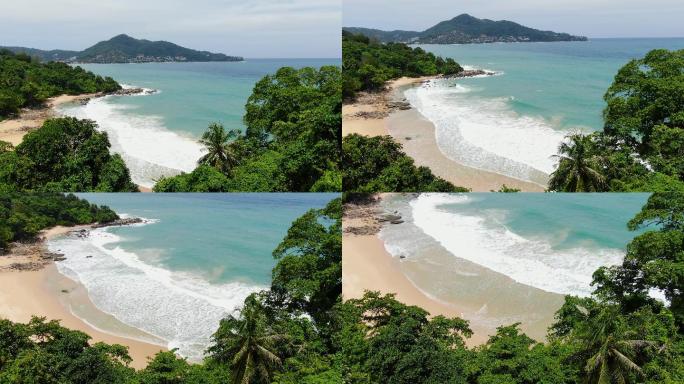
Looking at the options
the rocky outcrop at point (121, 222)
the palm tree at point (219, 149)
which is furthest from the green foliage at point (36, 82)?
the rocky outcrop at point (121, 222)

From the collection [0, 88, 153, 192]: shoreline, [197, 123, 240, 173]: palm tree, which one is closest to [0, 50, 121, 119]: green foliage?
[0, 88, 153, 192]: shoreline

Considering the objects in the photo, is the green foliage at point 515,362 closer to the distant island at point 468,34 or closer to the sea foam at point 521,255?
the sea foam at point 521,255

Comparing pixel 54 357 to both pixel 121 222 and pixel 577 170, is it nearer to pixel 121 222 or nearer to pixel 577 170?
pixel 121 222

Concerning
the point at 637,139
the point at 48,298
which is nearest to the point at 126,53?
the point at 48,298

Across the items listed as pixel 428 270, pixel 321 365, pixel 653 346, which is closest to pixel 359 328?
pixel 321 365

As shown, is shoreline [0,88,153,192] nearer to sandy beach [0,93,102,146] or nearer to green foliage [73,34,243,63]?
sandy beach [0,93,102,146]

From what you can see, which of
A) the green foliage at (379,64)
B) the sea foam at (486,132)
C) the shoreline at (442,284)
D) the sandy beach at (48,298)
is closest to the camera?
the sea foam at (486,132)
